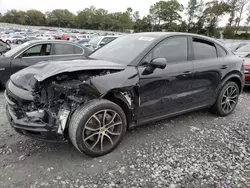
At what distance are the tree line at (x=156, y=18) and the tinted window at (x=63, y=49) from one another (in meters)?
54.4

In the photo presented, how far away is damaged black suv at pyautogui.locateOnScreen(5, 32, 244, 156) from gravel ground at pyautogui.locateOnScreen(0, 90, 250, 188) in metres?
0.28

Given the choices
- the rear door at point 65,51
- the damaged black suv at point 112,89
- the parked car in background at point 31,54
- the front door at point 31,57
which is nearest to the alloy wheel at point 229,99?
the damaged black suv at point 112,89

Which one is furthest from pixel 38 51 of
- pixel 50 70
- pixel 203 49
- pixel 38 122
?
pixel 203 49

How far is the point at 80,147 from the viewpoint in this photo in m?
2.63

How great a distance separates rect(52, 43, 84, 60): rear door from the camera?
237 inches

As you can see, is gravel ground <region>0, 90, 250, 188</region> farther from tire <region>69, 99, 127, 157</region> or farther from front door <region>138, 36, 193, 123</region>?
front door <region>138, 36, 193, 123</region>

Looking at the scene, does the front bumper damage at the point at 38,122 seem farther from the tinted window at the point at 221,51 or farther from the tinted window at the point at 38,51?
the tinted window at the point at 38,51

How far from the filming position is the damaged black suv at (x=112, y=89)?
2582mm

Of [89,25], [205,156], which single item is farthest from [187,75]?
[89,25]

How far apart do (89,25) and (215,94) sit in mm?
109339

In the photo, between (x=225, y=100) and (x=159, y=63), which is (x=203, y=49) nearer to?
(x=225, y=100)

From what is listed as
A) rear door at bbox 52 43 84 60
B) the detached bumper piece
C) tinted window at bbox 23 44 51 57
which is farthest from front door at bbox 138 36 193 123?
tinted window at bbox 23 44 51 57

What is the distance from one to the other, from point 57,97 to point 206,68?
2567 mm

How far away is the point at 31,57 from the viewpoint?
5668mm
